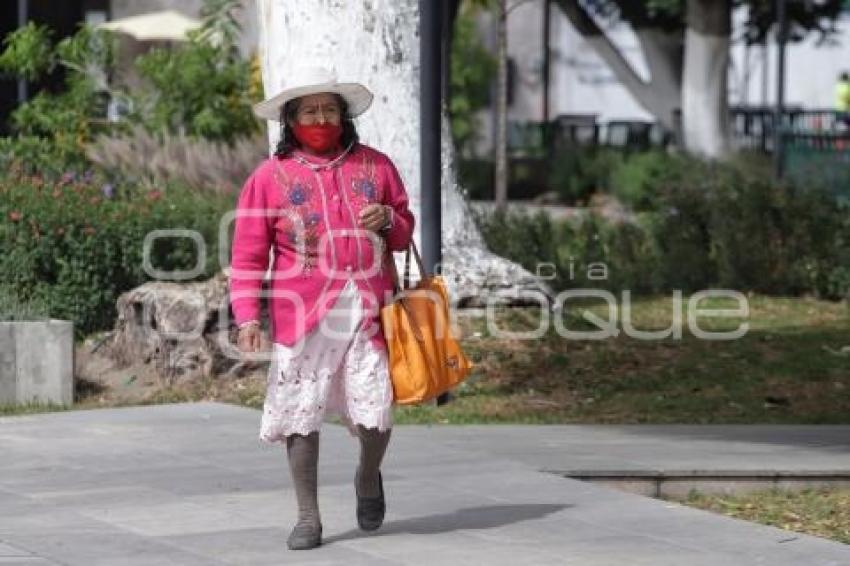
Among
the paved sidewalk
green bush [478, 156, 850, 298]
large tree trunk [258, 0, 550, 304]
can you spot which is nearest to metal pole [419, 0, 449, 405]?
large tree trunk [258, 0, 550, 304]

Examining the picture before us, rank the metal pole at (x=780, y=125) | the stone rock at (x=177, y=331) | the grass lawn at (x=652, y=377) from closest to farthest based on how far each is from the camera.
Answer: the grass lawn at (x=652, y=377)
the stone rock at (x=177, y=331)
the metal pole at (x=780, y=125)

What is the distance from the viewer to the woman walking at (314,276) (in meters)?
8.17

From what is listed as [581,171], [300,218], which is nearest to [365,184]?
[300,218]

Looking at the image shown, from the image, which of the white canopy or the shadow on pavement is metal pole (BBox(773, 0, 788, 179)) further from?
the shadow on pavement

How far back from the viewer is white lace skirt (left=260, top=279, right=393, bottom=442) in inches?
323

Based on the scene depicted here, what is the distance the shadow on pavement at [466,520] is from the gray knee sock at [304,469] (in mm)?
229

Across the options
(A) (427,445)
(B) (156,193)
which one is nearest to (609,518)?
(A) (427,445)

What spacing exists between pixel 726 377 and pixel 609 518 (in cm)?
431

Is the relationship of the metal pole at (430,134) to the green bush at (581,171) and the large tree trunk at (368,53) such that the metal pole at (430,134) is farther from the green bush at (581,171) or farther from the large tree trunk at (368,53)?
the green bush at (581,171)

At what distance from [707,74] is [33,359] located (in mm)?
22095

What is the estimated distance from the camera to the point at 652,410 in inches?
485

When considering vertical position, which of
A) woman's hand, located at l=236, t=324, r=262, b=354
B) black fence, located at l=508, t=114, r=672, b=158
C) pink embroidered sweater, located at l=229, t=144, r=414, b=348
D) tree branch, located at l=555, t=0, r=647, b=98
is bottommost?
woman's hand, located at l=236, t=324, r=262, b=354

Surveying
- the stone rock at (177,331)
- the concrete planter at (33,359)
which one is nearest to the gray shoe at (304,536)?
the concrete planter at (33,359)

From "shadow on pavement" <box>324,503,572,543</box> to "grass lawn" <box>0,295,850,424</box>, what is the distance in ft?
9.13
